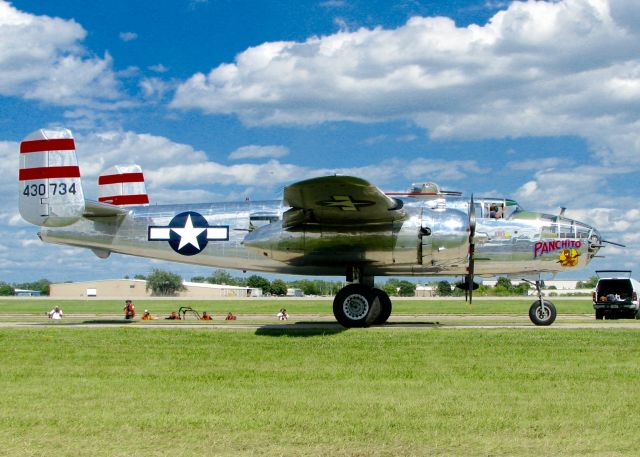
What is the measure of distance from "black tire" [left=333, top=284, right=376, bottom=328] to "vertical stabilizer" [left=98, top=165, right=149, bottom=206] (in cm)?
1173

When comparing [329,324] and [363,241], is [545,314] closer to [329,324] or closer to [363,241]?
[363,241]

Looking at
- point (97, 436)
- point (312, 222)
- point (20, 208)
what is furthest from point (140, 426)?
point (20, 208)

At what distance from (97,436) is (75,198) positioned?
13920 millimetres

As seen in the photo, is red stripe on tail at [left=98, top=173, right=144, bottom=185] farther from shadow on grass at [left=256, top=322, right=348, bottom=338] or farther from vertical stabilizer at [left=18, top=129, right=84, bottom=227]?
shadow on grass at [left=256, top=322, right=348, bottom=338]

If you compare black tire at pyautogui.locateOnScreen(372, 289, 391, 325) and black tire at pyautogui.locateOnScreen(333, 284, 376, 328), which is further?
black tire at pyautogui.locateOnScreen(372, 289, 391, 325)

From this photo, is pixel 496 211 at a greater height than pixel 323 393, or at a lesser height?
greater

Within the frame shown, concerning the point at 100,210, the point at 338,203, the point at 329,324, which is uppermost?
the point at 100,210

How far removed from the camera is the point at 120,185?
25.8 metres

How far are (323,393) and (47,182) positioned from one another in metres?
13.4

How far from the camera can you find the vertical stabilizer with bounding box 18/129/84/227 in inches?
779

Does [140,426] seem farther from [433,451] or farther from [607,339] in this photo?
[607,339]

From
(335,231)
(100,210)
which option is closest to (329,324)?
(335,231)

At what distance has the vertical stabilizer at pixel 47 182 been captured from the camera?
19.8m

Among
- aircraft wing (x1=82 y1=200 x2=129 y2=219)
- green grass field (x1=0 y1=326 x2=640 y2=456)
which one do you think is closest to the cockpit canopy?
green grass field (x1=0 y1=326 x2=640 y2=456)
